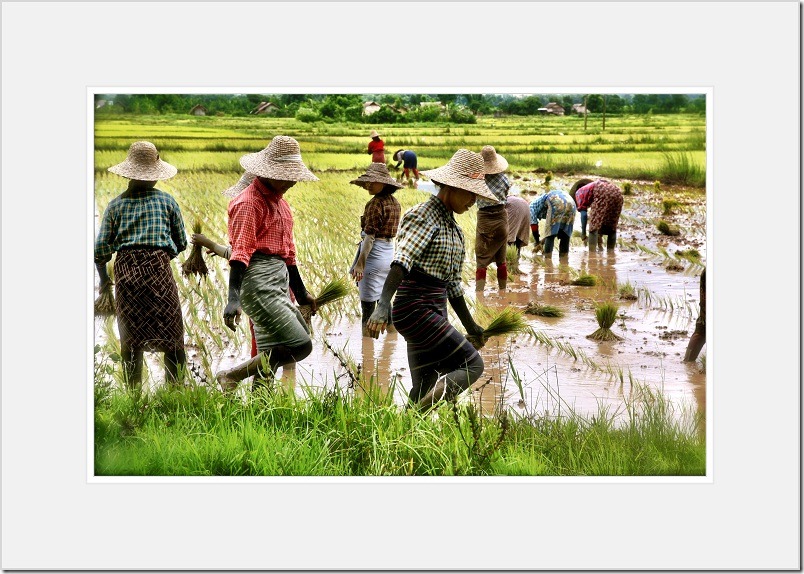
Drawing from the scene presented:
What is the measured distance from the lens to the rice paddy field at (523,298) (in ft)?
19.3

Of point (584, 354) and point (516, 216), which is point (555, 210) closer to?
point (516, 216)

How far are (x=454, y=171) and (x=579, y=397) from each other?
167cm

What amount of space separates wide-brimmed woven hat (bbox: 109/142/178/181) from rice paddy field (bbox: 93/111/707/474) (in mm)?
142

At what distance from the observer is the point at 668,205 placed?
6574 mm

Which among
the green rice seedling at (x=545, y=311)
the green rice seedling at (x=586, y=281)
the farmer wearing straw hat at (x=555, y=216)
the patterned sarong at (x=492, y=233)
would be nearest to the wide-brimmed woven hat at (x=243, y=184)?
the green rice seedling at (x=545, y=311)

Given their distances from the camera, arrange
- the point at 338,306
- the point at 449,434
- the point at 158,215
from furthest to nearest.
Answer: the point at 338,306, the point at 158,215, the point at 449,434

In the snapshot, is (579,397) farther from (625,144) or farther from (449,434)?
(625,144)

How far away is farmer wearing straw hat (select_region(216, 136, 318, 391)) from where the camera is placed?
5.59 meters

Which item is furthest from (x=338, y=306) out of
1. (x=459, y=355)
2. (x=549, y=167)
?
(x=459, y=355)

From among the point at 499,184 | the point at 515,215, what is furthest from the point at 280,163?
the point at 515,215

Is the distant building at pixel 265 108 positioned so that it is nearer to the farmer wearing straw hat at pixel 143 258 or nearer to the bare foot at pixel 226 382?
the farmer wearing straw hat at pixel 143 258

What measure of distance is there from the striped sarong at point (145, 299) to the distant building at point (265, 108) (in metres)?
1.00

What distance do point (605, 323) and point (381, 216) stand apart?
1.71m

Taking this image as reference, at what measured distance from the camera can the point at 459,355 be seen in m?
5.50
